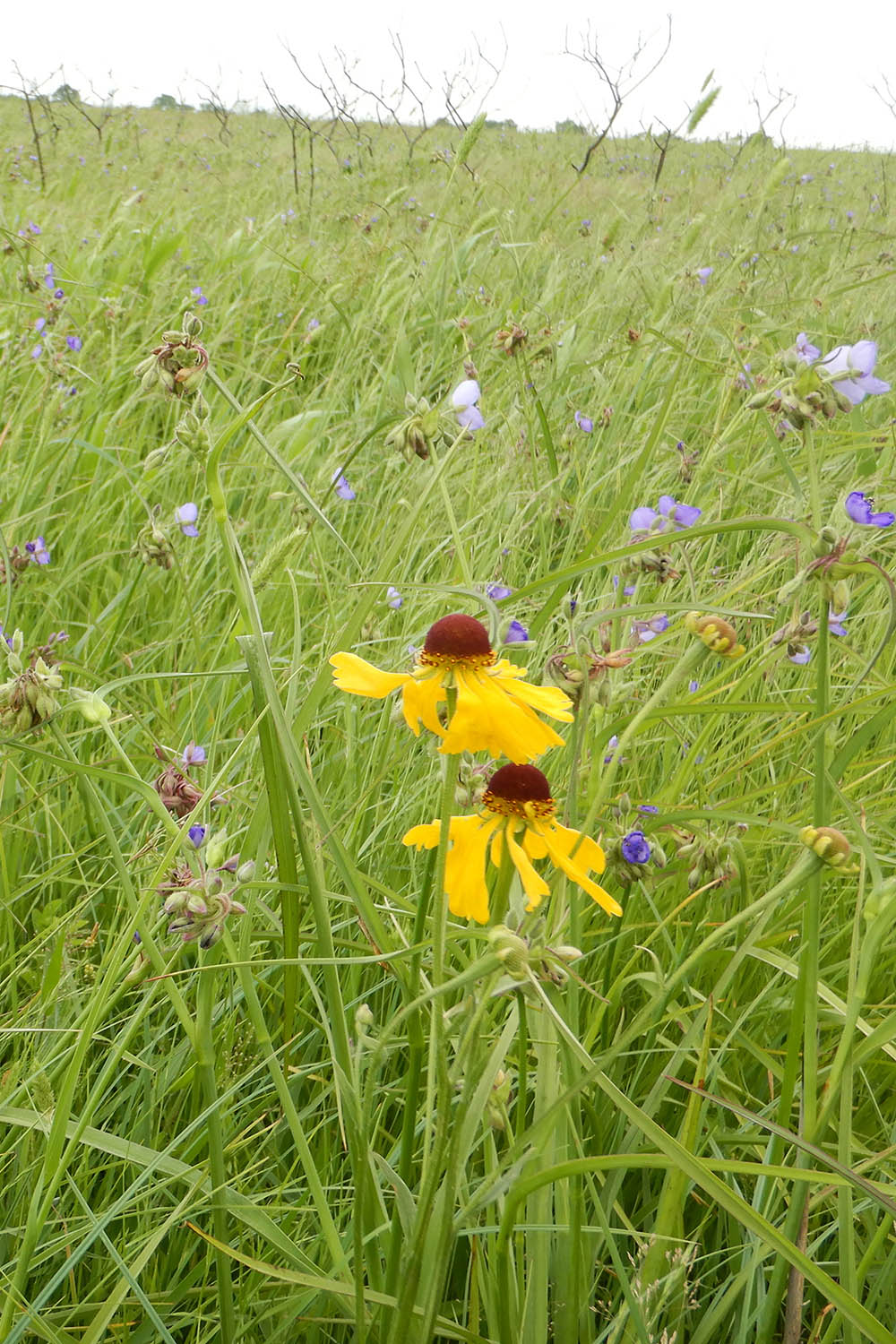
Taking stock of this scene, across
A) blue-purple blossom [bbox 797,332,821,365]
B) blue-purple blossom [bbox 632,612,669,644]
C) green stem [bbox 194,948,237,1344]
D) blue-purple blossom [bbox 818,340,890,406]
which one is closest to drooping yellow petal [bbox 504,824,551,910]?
green stem [bbox 194,948,237,1344]

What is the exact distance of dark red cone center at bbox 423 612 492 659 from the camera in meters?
0.62

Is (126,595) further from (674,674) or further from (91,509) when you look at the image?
(674,674)

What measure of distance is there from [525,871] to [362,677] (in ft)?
0.56

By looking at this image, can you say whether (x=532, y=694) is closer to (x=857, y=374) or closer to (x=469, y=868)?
(x=469, y=868)

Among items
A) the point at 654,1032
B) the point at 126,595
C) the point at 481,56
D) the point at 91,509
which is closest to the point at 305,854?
the point at 654,1032

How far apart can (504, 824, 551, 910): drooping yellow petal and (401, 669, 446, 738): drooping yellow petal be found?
0.28ft

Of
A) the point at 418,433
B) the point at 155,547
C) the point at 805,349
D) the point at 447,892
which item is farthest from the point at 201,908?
the point at 805,349

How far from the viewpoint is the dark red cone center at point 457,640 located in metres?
0.62

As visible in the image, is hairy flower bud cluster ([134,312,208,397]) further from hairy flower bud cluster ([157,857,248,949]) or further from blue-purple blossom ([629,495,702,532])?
blue-purple blossom ([629,495,702,532])

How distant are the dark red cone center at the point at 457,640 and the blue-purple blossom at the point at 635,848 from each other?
0.35m

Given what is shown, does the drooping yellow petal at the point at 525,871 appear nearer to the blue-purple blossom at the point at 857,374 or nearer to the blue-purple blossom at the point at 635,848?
the blue-purple blossom at the point at 635,848

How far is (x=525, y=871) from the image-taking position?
2.11 feet

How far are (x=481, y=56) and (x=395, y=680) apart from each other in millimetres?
1815

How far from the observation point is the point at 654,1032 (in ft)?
3.41
